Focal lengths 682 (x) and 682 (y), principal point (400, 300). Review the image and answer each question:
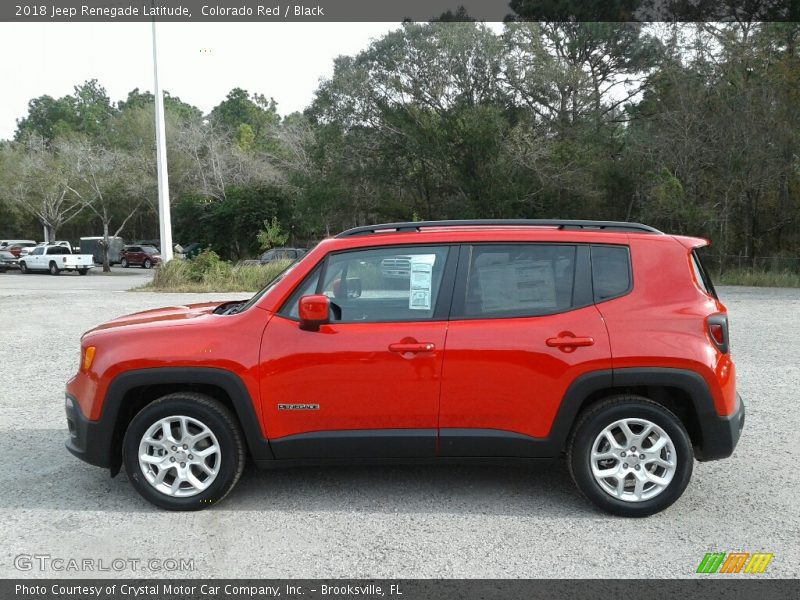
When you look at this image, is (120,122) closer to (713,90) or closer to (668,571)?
(713,90)

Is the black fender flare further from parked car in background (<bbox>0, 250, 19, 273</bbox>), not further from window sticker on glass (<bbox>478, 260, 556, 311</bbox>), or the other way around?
parked car in background (<bbox>0, 250, 19, 273</bbox>)

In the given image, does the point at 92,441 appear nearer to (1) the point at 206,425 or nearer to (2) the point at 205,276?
(1) the point at 206,425

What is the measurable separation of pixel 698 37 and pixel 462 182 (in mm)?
11161

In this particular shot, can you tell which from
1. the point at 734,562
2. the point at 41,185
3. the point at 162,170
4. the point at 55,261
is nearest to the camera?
the point at 734,562

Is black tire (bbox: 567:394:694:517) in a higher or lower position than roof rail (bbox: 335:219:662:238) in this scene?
lower

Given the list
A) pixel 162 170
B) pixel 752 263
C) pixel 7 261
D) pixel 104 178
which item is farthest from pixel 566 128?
pixel 7 261

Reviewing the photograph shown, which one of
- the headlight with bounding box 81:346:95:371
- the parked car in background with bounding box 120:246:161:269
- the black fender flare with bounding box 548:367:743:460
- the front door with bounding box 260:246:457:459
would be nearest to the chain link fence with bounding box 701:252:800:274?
the black fender flare with bounding box 548:367:743:460

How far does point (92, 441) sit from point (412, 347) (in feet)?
6.89

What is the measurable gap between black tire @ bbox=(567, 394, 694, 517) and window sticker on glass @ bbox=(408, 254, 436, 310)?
1216 millimetres

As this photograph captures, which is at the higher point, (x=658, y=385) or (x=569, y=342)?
(x=569, y=342)

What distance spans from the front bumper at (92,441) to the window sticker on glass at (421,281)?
208 cm

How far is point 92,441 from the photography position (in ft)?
14.0

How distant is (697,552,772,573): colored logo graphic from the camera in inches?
138

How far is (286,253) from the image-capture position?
2986cm
